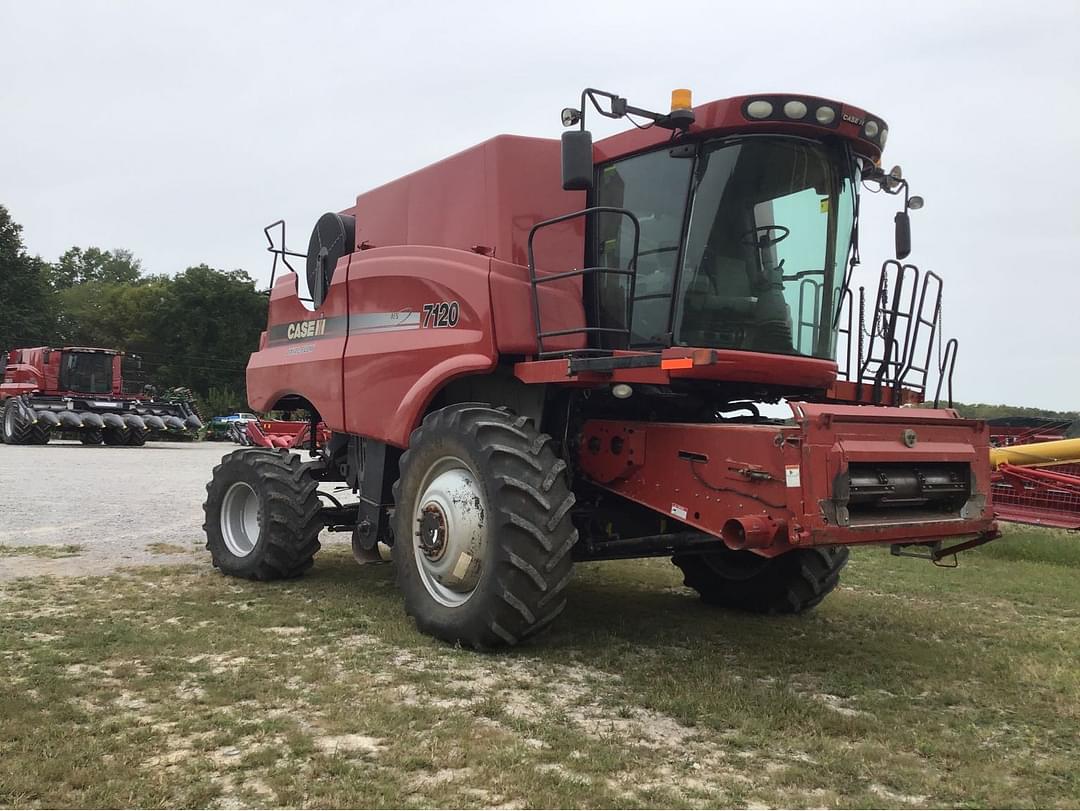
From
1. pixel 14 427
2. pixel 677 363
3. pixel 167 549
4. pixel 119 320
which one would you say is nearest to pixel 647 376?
pixel 677 363

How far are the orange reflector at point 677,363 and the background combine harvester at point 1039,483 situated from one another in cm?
524

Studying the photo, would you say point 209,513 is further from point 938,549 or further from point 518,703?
point 938,549

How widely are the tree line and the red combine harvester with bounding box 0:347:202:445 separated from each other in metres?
20.1

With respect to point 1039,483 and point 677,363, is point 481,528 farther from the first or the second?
point 1039,483

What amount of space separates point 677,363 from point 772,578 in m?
2.48

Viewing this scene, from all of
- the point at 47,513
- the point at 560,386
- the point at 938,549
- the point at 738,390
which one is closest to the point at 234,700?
the point at 560,386

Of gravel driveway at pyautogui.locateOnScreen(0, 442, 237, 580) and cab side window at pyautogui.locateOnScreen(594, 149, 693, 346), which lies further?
gravel driveway at pyautogui.locateOnScreen(0, 442, 237, 580)

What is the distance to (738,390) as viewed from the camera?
5.77m

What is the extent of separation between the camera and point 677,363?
477 cm

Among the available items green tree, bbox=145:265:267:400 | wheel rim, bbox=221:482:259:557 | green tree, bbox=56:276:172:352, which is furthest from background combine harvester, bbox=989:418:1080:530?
green tree, bbox=56:276:172:352

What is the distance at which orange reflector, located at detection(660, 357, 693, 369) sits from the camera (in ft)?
15.5

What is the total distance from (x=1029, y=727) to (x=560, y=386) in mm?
3111

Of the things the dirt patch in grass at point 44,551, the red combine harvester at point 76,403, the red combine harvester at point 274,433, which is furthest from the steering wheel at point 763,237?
the red combine harvester at point 76,403

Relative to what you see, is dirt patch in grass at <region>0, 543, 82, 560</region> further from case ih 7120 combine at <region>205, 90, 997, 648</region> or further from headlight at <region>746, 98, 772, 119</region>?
headlight at <region>746, 98, 772, 119</region>
